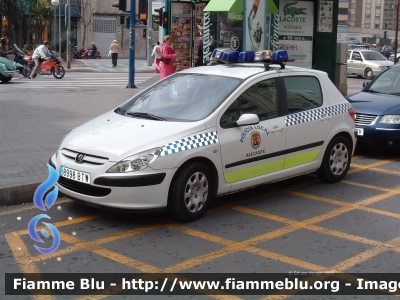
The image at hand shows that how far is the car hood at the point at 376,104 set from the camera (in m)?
10.3

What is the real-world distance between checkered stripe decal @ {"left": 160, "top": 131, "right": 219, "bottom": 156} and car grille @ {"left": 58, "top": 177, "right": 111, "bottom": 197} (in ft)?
2.30

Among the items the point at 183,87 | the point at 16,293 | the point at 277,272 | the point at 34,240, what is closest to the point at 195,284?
the point at 277,272

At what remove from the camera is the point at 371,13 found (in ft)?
407

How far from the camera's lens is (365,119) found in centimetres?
1031

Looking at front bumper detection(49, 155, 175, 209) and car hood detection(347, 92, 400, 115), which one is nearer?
front bumper detection(49, 155, 175, 209)

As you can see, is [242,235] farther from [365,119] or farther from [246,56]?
[365,119]

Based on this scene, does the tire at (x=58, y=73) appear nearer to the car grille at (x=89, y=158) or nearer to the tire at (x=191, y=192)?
the car grille at (x=89, y=158)

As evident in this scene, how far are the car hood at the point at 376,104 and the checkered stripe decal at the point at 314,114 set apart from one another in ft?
6.13

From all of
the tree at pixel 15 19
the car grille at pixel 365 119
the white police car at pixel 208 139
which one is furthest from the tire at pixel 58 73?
the white police car at pixel 208 139

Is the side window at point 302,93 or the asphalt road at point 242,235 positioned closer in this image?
the asphalt road at point 242,235

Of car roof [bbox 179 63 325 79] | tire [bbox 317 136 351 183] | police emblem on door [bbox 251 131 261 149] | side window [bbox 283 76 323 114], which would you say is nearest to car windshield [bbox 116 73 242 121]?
car roof [bbox 179 63 325 79]

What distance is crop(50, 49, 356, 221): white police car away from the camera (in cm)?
630

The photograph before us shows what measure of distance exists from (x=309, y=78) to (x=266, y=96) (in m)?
0.98
